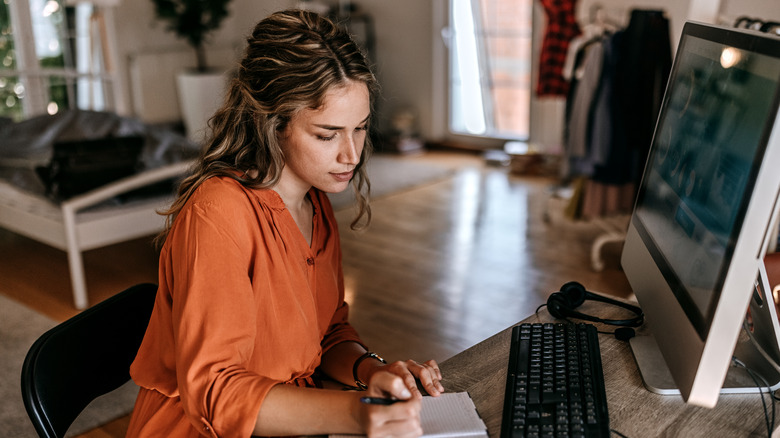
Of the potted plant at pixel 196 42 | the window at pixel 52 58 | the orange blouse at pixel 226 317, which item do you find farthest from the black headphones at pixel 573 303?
the window at pixel 52 58

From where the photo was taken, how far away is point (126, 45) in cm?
654

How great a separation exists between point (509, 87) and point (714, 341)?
17.7ft

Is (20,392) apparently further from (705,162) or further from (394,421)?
(705,162)

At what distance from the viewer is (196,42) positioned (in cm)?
647

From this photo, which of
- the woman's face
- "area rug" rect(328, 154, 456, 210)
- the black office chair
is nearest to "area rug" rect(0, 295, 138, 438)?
the black office chair

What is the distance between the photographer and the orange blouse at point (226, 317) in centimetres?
98

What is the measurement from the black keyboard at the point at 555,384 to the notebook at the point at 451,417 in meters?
0.04

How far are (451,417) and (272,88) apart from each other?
59 centimetres

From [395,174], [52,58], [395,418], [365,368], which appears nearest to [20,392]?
[365,368]

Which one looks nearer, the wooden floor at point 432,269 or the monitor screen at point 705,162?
the monitor screen at point 705,162

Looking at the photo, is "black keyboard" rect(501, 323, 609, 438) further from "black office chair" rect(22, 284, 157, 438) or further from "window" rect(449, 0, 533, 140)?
"window" rect(449, 0, 533, 140)

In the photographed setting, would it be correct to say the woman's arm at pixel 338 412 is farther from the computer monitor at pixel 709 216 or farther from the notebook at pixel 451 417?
the computer monitor at pixel 709 216

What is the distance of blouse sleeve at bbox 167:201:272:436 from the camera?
0.97m

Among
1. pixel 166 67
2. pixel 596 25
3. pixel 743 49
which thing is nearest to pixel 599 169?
pixel 596 25
